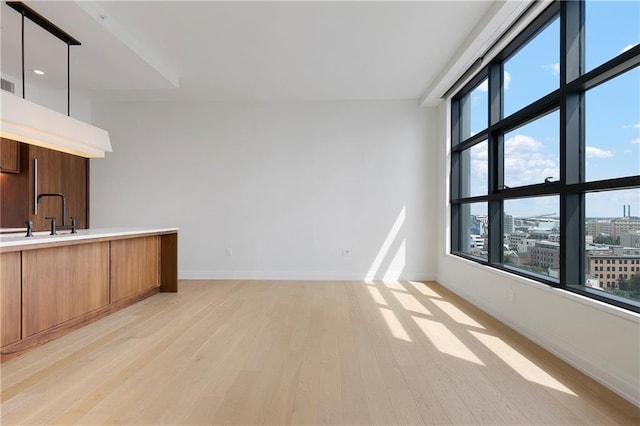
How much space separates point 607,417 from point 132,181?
6.61 meters

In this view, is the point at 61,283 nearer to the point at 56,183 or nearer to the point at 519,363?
the point at 56,183

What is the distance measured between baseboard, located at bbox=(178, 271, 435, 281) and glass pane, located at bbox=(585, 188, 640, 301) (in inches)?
126

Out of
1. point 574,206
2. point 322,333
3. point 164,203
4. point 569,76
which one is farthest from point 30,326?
point 569,76

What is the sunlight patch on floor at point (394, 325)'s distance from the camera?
3064 mm

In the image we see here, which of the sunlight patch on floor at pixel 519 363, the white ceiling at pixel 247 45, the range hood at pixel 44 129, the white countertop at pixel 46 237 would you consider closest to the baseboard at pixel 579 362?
the sunlight patch on floor at pixel 519 363

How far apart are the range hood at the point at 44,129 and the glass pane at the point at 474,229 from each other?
15.5ft

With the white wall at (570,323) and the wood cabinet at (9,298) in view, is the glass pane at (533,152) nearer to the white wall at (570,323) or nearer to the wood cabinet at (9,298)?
the white wall at (570,323)

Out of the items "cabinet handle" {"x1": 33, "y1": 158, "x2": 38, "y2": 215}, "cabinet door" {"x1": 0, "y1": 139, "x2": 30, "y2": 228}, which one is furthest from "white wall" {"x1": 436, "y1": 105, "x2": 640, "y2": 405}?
"cabinet door" {"x1": 0, "y1": 139, "x2": 30, "y2": 228}

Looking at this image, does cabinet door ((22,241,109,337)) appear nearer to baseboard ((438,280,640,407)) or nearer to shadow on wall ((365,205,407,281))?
shadow on wall ((365,205,407,281))

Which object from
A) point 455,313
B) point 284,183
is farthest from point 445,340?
point 284,183

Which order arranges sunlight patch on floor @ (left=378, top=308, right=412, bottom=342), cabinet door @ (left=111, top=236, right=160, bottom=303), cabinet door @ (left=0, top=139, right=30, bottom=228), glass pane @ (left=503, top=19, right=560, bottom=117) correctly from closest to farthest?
1. glass pane @ (left=503, top=19, right=560, bottom=117)
2. sunlight patch on floor @ (left=378, top=308, right=412, bottom=342)
3. cabinet door @ (left=111, top=236, right=160, bottom=303)
4. cabinet door @ (left=0, top=139, right=30, bottom=228)

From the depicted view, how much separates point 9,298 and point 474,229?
4.99 metres

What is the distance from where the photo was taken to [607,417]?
1.82 m

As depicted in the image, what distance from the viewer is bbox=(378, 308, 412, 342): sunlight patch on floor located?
10.1 ft
